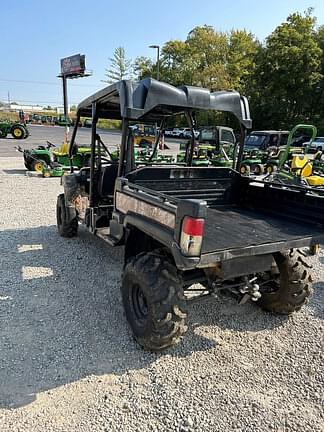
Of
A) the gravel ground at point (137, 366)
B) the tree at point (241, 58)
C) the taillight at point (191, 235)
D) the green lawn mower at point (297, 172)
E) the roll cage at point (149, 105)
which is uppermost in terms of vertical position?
the tree at point (241, 58)

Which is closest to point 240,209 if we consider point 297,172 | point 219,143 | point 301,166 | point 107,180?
point 107,180

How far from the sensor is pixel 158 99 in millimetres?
3369

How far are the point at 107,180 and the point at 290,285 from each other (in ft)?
9.11

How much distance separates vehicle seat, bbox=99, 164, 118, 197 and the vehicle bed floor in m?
1.59

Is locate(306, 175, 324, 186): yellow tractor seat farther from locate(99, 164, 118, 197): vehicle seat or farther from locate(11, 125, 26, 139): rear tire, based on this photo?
locate(11, 125, 26, 139): rear tire

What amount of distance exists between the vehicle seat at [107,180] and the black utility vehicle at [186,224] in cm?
1

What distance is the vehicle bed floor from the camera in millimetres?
2826

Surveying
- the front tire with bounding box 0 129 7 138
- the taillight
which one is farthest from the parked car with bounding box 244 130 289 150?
the front tire with bounding box 0 129 7 138

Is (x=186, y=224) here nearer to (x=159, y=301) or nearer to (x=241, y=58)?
(x=159, y=301)

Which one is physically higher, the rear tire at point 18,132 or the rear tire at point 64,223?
the rear tire at point 18,132

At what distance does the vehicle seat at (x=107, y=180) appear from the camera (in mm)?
4910

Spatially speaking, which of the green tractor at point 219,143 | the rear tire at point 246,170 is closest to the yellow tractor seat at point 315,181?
the green tractor at point 219,143

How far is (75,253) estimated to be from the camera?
16.6 feet

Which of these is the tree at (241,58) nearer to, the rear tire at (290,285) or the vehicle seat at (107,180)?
the vehicle seat at (107,180)
